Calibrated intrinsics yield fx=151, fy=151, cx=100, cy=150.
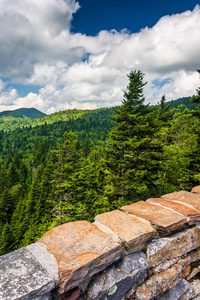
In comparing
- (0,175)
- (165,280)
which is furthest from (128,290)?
(0,175)

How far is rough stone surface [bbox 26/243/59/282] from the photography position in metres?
1.58

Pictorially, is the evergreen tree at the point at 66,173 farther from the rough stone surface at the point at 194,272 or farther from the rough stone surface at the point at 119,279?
the rough stone surface at the point at 119,279

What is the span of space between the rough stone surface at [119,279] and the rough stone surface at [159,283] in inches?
4.4

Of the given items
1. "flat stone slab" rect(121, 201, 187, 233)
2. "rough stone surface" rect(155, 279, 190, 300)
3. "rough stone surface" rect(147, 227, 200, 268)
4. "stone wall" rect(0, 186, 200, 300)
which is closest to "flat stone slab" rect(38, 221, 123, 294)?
"stone wall" rect(0, 186, 200, 300)

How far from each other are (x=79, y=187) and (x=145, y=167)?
6.43 meters

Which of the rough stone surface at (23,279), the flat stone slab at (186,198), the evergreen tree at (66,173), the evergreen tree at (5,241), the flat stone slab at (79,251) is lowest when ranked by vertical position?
the evergreen tree at (5,241)

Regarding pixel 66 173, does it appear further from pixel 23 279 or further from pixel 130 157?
pixel 23 279

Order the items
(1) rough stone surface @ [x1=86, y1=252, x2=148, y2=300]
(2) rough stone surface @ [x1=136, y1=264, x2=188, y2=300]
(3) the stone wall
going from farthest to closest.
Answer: (2) rough stone surface @ [x1=136, y1=264, x2=188, y2=300] < (1) rough stone surface @ [x1=86, y1=252, x2=148, y2=300] < (3) the stone wall

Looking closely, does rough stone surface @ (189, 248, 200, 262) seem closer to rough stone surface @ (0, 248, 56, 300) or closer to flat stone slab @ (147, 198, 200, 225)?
flat stone slab @ (147, 198, 200, 225)

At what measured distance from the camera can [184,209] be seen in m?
3.04

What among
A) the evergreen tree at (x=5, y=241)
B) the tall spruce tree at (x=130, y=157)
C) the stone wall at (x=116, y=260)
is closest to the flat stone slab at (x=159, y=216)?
the stone wall at (x=116, y=260)

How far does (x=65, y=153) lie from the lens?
48.5 ft

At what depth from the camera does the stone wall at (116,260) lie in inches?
60.1

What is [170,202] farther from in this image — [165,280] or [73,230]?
[73,230]
